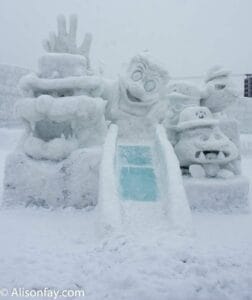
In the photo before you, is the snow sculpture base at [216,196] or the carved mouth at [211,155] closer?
the snow sculpture base at [216,196]

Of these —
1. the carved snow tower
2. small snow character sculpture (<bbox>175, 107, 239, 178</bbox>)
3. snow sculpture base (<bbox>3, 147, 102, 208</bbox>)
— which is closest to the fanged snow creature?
the carved snow tower

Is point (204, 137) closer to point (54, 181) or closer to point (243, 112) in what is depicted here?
point (54, 181)

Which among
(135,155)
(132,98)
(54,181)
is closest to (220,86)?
(132,98)

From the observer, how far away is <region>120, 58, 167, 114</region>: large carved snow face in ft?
16.8

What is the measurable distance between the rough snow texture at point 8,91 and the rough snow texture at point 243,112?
22.2 feet

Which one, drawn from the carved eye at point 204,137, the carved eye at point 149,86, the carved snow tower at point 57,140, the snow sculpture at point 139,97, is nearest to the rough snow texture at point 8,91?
the snow sculpture at point 139,97

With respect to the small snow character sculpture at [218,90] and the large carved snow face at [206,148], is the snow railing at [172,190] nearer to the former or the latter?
the large carved snow face at [206,148]

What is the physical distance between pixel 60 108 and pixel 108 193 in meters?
1.23

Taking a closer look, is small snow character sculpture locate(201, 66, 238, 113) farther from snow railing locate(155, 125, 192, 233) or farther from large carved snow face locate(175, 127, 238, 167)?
snow railing locate(155, 125, 192, 233)

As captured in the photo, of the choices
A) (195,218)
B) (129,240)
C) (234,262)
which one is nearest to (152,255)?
(129,240)

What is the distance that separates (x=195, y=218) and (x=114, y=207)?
4.19 ft

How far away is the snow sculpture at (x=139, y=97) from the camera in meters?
5.12

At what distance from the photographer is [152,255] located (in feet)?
7.20

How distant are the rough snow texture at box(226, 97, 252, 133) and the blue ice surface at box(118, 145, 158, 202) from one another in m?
8.21
